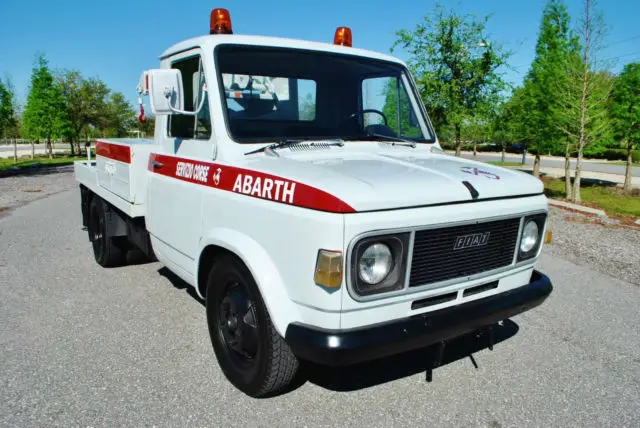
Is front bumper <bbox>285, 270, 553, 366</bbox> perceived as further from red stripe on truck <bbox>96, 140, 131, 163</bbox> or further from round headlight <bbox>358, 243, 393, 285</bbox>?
red stripe on truck <bbox>96, 140, 131, 163</bbox>

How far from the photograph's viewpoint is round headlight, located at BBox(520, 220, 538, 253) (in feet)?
10.4

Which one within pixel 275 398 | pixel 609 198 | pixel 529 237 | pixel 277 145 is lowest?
pixel 609 198

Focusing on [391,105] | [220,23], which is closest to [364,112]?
[391,105]

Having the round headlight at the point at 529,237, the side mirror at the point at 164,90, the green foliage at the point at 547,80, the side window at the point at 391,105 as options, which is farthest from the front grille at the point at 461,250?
the green foliage at the point at 547,80

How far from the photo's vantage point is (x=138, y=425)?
Result: 2779 millimetres

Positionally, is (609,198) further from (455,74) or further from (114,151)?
(114,151)

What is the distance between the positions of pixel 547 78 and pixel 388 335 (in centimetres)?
1507

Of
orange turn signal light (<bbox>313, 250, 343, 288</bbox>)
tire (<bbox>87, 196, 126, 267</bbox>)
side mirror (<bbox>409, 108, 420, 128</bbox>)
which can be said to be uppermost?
side mirror (<bbox>409, 108, 420, 128</bbox>)

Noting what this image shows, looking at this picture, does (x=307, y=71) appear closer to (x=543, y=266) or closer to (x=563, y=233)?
(x=543, y=266)

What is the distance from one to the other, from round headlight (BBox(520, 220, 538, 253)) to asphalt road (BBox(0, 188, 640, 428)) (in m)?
0.93

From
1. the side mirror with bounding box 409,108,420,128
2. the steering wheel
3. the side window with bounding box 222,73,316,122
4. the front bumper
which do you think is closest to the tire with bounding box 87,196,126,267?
the side window with bounding box 222,73,316,122

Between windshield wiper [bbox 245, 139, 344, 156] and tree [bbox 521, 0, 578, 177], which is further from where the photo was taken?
tree [bbox 521, 0, 578, 177]

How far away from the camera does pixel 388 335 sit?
247 cm

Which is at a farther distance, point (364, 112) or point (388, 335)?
point (364, 112)
